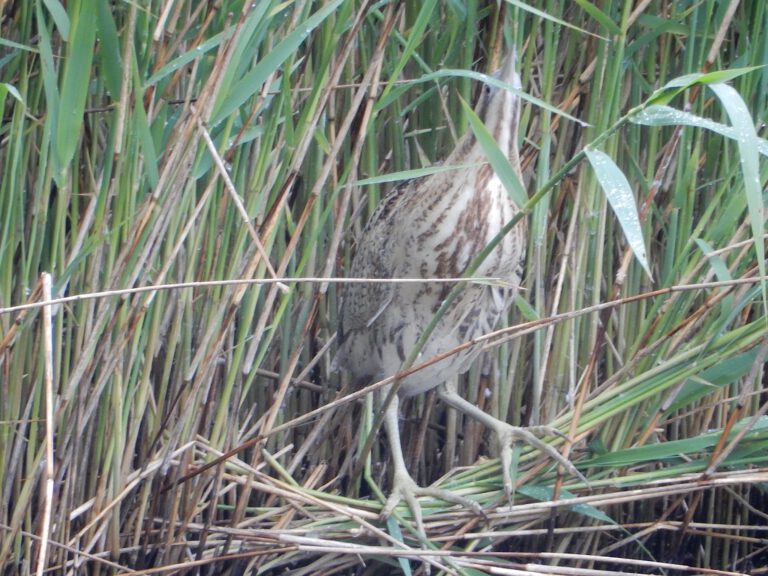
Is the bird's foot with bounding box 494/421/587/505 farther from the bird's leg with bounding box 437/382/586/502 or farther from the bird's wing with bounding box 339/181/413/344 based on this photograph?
Result: the bird's wing with bounding box 339/181/413/344

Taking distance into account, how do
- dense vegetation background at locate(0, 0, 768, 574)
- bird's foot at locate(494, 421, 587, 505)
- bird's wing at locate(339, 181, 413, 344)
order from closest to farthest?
dense vegetation background at locate(0, 0, 768, 574) → bird's foot at locate(494, 421, 587, 505) → bird's wing at locate(339, 181, 413, 344)

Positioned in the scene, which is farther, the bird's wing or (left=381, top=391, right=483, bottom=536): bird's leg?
the bird's wing

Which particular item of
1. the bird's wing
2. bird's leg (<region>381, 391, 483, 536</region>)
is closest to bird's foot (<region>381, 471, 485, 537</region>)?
bird's leg (<region>381, 391, 483, 536</region>)

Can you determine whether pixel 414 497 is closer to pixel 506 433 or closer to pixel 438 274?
pixel 506 433

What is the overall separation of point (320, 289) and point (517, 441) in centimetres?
50

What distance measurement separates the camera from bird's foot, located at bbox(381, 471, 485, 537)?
205 cm

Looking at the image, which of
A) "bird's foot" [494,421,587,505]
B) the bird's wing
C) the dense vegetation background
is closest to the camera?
the dense vegetation background

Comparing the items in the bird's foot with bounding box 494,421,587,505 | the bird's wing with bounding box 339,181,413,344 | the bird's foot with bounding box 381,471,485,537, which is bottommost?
the bird's foot with bounding box 381,471,485,537

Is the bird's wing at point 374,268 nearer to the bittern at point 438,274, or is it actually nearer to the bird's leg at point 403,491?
the bittern at point 438,274

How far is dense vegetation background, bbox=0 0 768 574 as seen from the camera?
5.73ft

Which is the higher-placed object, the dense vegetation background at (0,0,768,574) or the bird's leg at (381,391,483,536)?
the dense vegetation background at (0,0,768,574)

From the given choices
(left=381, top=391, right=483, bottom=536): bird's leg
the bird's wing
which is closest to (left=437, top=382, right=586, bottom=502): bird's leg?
(left=381, top=391, right=483, bottom=536): bird's leg

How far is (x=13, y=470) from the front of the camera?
1.84m

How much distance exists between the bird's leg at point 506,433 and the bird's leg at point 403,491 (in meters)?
0.10
